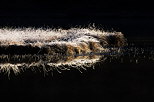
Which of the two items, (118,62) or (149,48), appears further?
(149,48)

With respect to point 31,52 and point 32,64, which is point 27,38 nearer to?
point 31,52

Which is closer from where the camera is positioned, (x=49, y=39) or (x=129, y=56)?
(x=129, y=56)

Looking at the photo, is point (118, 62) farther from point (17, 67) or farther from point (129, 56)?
point (17, 67)

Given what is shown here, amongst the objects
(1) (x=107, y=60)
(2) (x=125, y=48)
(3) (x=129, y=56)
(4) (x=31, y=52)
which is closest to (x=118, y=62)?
(1) (x=107, y=60)

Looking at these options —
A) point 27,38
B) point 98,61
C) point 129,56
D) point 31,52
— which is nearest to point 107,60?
point 98,61

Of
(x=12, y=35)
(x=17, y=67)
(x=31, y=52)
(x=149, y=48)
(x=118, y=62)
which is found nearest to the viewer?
(x=17, y=67)

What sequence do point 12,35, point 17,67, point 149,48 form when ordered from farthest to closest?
point 149,48
point 12,35
point 17,67
